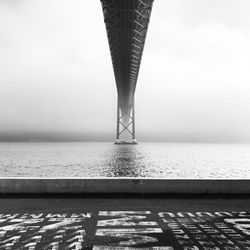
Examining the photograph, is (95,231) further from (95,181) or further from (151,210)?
(95,181)

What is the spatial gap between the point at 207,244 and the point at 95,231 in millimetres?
1631

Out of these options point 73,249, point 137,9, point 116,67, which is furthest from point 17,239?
point 116,67

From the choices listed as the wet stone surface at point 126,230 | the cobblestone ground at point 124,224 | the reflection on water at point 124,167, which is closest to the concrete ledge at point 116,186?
the cobblestone ground at point 124,224

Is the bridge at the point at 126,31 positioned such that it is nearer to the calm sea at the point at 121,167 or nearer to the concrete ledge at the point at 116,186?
the calm sea at the point at 121,167

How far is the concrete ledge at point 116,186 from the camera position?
7.53m

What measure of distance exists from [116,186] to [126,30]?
2593 centimetres

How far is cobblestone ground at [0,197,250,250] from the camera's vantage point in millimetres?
4328

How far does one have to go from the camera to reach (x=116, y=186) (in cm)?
754

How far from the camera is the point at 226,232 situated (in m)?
4.84

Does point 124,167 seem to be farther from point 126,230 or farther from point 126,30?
point 126,230

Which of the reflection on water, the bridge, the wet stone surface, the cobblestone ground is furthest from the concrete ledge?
the reflection on water

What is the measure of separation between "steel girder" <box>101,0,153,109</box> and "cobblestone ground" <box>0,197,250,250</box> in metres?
22.2

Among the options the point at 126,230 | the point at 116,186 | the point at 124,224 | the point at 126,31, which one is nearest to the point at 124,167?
the point at 126,31

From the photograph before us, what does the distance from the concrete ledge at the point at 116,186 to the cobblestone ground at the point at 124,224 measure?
1.54ft
